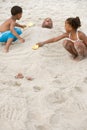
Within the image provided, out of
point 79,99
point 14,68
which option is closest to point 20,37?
point 14,68

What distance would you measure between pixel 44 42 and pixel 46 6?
3.05 meters

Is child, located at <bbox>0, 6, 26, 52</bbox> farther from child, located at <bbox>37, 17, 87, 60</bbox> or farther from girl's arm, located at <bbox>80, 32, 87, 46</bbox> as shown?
girl's arm, located at <bbox>80, 32, 87, 46</bbox>

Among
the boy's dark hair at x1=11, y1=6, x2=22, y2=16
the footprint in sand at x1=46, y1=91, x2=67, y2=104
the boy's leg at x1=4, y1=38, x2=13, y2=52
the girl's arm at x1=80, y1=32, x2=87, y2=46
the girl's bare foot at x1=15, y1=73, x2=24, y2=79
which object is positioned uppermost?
the boy's dark hair at x1=11, y1=6, x2=22, y2=16

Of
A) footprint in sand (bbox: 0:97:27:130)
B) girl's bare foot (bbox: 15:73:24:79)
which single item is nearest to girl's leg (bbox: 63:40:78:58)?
girl's bare foot (bbox: 15:73:24:79)

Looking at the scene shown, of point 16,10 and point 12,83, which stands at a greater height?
point 16,10

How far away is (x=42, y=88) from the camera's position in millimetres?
3973

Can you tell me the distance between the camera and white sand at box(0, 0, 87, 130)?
332 centimetres

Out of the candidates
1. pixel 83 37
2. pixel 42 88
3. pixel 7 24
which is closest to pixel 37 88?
pixel 42 88

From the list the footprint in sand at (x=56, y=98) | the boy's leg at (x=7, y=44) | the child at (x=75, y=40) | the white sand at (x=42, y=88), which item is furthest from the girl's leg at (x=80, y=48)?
the boy's leg at (x=7, y=44)

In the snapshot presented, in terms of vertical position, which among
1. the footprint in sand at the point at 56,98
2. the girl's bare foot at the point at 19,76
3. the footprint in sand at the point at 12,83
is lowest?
the girl's bare foot at the point at 19,76

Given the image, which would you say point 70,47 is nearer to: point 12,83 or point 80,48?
point 80,48

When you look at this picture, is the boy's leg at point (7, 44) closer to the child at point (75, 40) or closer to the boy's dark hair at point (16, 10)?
the boy's dark hair at point (16, 10)

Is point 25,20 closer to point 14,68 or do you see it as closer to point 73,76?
point 14,68

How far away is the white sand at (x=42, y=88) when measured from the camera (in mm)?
3324
